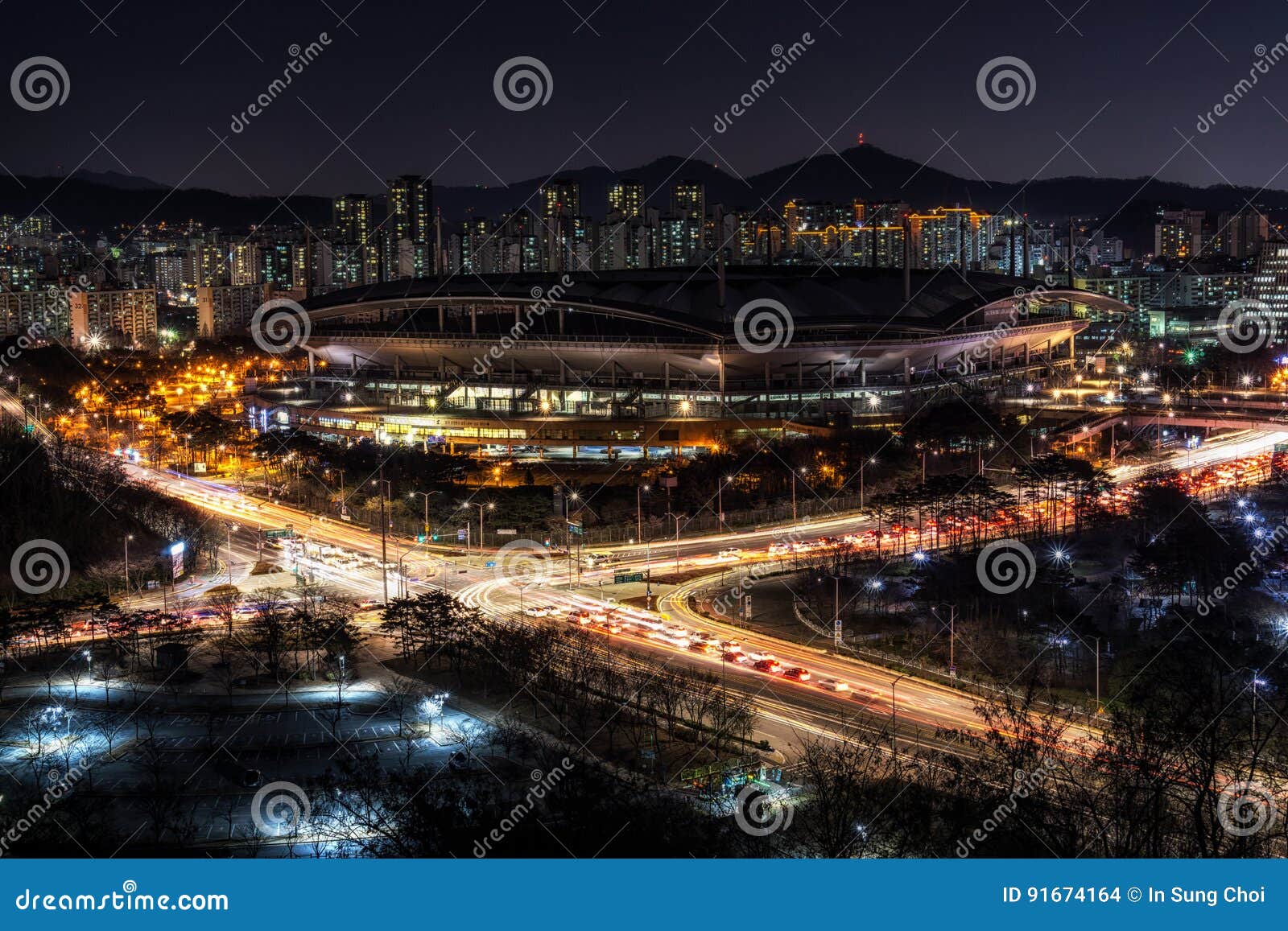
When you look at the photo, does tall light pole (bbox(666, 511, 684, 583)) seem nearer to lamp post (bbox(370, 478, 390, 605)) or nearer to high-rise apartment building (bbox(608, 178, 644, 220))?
lamp post (bbox(370, 478, 390, 605))

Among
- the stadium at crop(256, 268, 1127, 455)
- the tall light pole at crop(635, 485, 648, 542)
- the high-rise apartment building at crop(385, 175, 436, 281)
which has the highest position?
the high-rise apartment building at crop(385, 175, 436, 281)

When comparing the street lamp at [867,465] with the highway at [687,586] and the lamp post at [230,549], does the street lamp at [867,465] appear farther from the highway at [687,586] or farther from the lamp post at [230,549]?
the lamp post at [230,549]

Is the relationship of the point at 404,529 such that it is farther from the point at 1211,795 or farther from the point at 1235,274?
the point at 1235,274

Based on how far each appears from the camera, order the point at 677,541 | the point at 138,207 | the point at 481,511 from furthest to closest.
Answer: the point at 138,207, the point at 481,511, the point at 677,541

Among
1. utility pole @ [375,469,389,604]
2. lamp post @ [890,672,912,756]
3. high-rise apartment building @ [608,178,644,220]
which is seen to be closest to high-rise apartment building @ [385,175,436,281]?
high-rise apartment building @ [608,178,644,220]

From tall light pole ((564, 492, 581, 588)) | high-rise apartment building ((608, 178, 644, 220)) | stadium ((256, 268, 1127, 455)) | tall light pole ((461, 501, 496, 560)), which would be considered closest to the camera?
tall light pole ((564, 492, 581, 588))

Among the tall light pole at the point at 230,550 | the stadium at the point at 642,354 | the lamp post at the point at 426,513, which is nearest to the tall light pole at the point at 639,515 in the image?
the lamp post at the point at 426,513

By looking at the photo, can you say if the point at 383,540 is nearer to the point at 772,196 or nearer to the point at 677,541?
the point at 677,541

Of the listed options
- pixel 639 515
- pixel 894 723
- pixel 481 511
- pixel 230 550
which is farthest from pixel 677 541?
pixel 894 723

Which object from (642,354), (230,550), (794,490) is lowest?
(230,550)

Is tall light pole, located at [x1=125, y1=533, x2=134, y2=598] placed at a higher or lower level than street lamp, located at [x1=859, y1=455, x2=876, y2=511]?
lower
